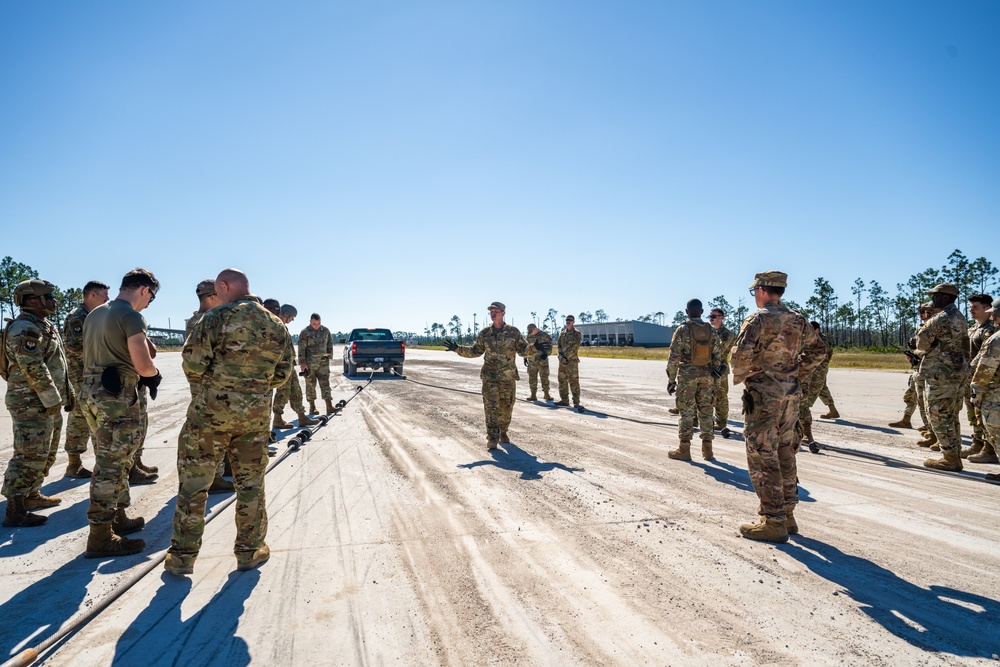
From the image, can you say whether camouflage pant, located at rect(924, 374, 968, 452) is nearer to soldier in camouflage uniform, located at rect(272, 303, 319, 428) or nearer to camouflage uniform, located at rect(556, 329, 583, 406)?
Result: camouflage uniform, located at rect(556, 329, 583, 406)

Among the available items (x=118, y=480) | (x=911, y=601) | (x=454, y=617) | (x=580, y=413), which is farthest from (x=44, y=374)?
(x=580, y=413)

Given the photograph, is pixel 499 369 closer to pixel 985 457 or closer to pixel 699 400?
pixel 699 400

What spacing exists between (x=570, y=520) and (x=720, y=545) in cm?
126

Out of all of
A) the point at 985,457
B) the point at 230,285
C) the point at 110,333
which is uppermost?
the point at 230,285

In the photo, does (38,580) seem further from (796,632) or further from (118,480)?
(796,632)

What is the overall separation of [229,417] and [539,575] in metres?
2.43

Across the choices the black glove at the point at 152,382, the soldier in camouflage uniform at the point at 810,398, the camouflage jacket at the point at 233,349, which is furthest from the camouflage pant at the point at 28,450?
the soldier in camouflage uniform at the point at 810,398

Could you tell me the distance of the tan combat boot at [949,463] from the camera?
6.39m

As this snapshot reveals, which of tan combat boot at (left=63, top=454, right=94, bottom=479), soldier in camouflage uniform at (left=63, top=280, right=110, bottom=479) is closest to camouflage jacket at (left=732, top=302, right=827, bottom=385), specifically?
soldier in camouflage uniform at (left=63, top=280, right=110, bottom=479)

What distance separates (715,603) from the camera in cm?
317

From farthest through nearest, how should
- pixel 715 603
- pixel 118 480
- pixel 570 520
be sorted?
pixel 570 520 < pixel 118 480 < pixel 715 603

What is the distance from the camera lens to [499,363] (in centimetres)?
795

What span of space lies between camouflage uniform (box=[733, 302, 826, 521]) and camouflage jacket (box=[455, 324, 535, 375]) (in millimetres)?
4020

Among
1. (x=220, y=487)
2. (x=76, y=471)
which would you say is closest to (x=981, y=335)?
(x=220, y=487)
